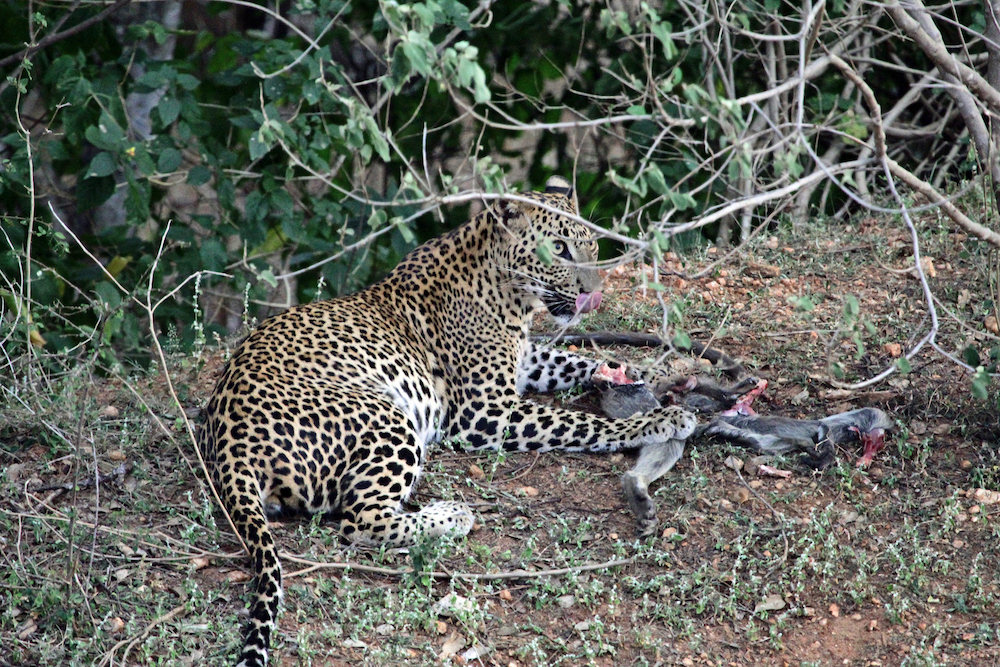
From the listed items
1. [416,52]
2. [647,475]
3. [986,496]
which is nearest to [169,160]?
[647,475]

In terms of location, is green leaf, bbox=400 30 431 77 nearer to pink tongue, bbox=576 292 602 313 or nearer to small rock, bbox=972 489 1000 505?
pink tongue, bbox=576 292 602 313

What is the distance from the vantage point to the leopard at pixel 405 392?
16.4 feet

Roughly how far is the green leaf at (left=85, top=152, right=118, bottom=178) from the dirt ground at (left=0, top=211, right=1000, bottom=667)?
4.87 feet

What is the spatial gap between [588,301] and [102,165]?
9.91 ft

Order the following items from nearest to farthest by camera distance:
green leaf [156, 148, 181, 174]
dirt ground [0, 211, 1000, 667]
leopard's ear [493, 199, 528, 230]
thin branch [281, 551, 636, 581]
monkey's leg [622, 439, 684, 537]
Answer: dirt ground [0, 211, 1000, 667], thin branch [281, 551, 636, 581], monkey's leg [622, 439, 684, 537], leopard's ear [493, 199, 528, 230], green leaf [156, 148, 181, 174]

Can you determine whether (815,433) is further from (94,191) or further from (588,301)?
(94,191)

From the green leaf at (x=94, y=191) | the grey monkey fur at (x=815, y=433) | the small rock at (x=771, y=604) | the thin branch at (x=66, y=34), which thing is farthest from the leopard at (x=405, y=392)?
the thin branch at (x=66, y=34)

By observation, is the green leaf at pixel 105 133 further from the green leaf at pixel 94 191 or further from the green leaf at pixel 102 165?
the green leaf at pixel 94 191

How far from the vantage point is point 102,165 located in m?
6.65

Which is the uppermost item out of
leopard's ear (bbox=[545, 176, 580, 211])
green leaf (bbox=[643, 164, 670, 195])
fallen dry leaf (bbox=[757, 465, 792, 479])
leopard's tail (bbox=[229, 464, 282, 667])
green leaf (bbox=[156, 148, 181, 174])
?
green leaf (bbox=[643, 164, 670, 195])

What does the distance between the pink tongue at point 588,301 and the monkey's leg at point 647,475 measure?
92 cm

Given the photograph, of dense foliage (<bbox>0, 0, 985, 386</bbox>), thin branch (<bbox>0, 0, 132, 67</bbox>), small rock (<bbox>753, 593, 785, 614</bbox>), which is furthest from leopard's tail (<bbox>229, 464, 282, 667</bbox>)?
thin branch (<bbox>0, 0, 132, 67</bbox>)

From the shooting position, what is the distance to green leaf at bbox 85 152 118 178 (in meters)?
6.59

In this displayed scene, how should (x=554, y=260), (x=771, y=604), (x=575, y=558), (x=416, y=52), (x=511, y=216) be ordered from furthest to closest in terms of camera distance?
(x=511, y=216), (x=554, y=260), (x=575, y=558), (x=771, y=604), (x=416, y=52)
